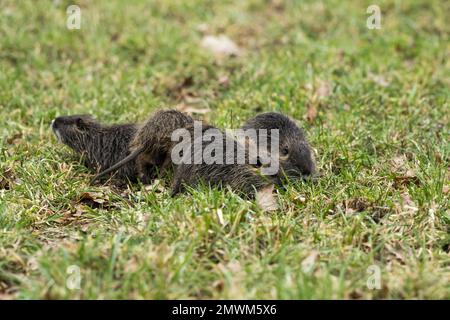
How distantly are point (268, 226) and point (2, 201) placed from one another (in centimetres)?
188

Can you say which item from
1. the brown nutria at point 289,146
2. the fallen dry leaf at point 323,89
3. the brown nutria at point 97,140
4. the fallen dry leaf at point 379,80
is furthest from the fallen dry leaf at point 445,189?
the fallen dry leaf at point 379,80

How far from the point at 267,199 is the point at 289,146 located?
66cm

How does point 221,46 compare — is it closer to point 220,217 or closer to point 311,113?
point 311,113

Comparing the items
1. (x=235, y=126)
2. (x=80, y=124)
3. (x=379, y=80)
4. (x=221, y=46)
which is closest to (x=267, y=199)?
(x=235, y=126)

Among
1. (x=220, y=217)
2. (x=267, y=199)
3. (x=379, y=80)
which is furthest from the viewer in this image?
(x=379, y=80)

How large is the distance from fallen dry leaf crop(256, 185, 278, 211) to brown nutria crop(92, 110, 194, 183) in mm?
932

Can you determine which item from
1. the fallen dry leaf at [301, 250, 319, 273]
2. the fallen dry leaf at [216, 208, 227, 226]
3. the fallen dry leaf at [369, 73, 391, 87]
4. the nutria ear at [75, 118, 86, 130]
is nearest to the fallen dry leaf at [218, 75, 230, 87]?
the fallen dry leaf at [369, 73, 391, 87]

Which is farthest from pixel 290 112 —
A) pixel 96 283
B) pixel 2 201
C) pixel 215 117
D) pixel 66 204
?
pixel 96 283

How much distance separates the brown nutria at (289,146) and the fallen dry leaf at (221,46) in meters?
2.90

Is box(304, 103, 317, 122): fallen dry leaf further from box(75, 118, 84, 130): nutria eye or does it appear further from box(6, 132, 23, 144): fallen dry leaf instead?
box(6, 132, 23, 144): fallen dry leaf

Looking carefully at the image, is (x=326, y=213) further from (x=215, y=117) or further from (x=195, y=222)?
(x=215, y=117)

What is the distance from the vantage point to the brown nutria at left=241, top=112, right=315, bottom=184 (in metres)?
5.12

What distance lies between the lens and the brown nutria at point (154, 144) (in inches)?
213

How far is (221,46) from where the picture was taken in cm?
853
